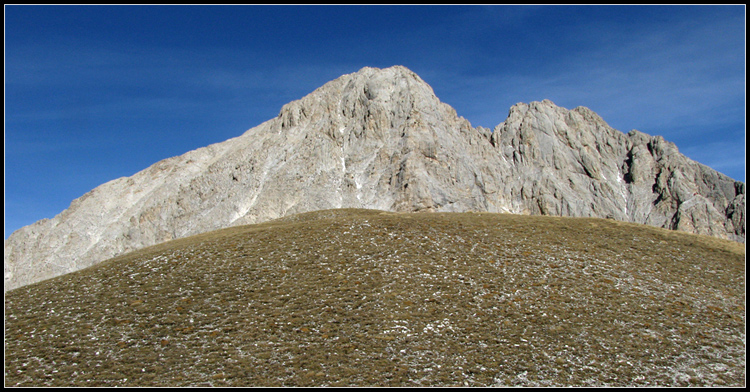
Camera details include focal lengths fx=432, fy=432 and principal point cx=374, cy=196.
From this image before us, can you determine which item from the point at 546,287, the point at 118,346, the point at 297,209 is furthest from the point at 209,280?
the point at 297,209

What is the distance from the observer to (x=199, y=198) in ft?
377

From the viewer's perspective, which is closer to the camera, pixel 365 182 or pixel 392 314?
pixel 392 314

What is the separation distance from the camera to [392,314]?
21.7 metres

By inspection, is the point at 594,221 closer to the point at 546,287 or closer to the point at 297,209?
the point at 546,287

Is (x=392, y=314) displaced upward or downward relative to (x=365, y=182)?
downward

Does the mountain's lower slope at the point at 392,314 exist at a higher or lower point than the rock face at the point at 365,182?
lower

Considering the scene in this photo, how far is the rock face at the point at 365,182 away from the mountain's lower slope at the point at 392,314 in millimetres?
70187

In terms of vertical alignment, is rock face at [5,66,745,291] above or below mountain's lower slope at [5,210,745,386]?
above

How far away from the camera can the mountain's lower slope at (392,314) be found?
17.5 metres

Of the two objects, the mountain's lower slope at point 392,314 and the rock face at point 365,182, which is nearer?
the mountain's lower slope at point 392,314

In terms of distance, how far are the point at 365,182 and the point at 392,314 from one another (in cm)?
9096

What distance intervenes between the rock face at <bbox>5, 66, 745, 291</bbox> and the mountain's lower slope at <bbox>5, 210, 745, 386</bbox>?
7019 centimetres

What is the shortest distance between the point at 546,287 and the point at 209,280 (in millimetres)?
20093

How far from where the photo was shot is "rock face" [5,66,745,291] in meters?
107
